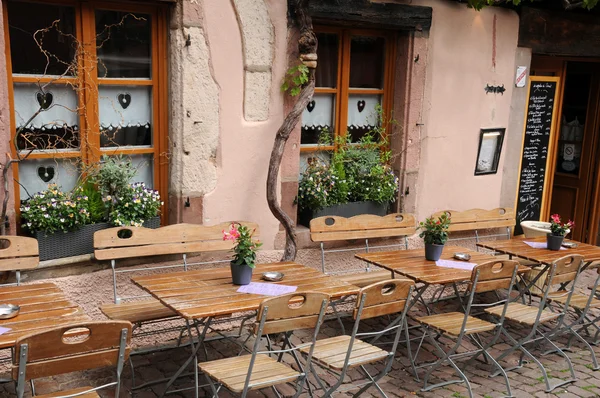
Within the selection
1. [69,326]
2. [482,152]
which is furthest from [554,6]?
[69,326]

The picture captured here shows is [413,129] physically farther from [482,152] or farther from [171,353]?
[171,353]

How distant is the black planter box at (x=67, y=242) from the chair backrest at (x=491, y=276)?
275 centimetres

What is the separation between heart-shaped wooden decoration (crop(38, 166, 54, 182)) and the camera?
196 inches

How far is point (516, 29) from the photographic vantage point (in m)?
7.47

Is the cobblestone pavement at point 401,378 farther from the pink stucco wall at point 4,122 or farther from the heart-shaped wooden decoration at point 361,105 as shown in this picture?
the heart-shaped wooden decoration at point 361,105

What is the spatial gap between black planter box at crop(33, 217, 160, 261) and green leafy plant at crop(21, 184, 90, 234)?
5 cm

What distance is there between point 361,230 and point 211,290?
2.21m

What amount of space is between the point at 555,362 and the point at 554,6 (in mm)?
4367

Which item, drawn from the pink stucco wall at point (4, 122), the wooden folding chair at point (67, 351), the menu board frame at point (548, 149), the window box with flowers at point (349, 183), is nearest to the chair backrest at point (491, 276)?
the window box with flowers at point (349, 183)

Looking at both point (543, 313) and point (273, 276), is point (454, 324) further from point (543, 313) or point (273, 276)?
point (273, 276)

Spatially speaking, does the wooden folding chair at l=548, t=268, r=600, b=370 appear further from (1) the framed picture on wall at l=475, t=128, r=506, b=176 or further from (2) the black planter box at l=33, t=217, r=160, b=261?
(2) the black planter box at l=33, t=217, r=160, b=261

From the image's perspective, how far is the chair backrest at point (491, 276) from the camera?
15.1ft

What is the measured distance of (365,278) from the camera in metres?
5.67

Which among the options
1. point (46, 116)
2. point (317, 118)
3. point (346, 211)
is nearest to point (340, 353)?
point (346, 211)
